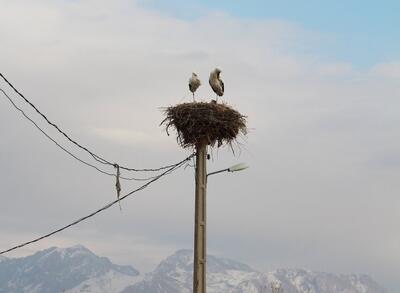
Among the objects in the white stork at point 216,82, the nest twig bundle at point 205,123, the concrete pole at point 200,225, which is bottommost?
the concrete pole at point 200,225

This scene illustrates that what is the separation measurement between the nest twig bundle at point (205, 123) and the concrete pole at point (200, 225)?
37cm

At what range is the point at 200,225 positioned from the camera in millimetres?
20312

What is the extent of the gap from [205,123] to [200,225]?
7.59 feet

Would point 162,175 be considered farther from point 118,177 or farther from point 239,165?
point 239,165

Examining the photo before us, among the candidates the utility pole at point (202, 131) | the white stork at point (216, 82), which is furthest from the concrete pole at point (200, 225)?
the white stork at point (216, 82)

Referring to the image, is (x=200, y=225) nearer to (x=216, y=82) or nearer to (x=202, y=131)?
(x=202, y=131)

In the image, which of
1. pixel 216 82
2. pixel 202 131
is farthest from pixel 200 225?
pixel 216 82

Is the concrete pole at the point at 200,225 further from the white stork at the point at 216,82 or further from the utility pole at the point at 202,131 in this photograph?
the white stork at the point at 216,82

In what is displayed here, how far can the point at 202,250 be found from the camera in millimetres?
20094

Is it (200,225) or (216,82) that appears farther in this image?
(216,82)

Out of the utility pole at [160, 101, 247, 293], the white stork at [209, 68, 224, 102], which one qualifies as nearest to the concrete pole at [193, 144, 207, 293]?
the utility pole at [160, 101, 247, 293]

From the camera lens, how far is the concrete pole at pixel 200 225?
19.7m

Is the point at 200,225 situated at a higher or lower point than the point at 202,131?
lower

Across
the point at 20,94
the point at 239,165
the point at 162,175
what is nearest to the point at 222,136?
the point at 239,165
